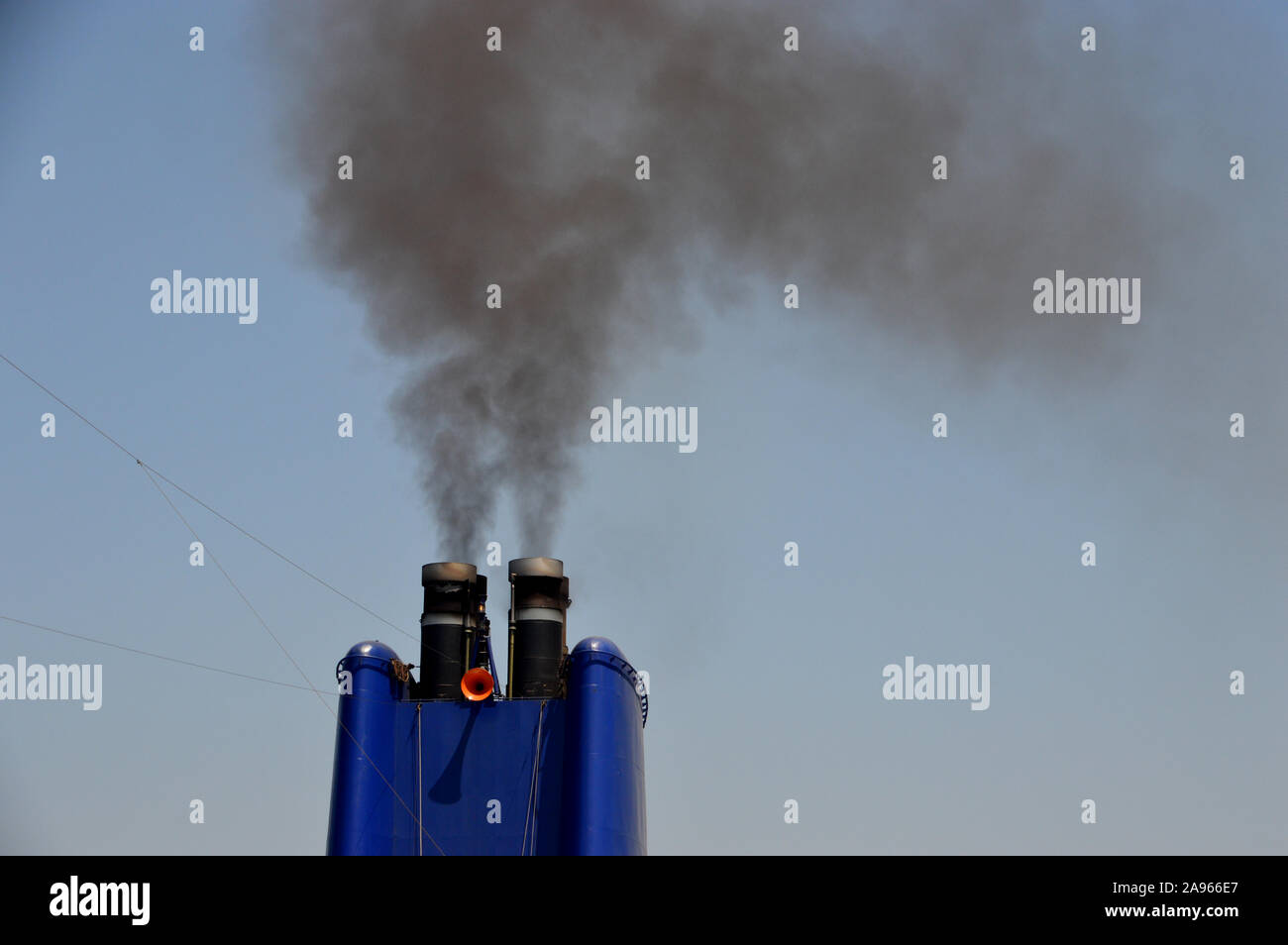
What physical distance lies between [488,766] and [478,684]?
1522 millimetres

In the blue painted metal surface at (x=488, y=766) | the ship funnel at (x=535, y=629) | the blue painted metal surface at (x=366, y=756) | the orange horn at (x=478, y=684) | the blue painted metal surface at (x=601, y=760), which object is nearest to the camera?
the blue painted metal surface at (x=601, y=760)

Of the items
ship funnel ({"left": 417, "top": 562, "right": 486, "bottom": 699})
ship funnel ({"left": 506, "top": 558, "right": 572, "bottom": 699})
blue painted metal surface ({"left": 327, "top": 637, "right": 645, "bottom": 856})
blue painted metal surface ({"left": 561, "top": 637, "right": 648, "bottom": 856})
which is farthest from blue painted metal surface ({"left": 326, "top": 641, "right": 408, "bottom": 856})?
blue painted metal surface ({"left": 561, "top": 637, "right": 648, "bottom": 856})

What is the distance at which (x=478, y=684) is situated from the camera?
1945 centimetres

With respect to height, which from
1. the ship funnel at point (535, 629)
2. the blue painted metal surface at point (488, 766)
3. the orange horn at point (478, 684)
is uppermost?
the ship funnel at point (535, 629)

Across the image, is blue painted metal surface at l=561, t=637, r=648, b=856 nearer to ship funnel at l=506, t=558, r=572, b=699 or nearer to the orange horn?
ship funnel at l=506, t=558, r=572, b=699

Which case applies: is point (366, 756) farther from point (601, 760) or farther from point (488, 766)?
point (601, 760)

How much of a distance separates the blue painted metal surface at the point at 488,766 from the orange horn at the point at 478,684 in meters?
1.18

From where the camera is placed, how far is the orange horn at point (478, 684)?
63.6 feet

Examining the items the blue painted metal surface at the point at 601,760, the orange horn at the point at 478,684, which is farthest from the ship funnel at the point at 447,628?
the blue painted metal surface at the point at 601,760

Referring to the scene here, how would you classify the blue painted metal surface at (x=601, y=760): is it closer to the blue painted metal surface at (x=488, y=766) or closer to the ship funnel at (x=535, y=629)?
the blue painted metal surface at (x=488, y=766)

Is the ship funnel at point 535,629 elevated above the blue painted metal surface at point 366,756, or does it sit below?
above
